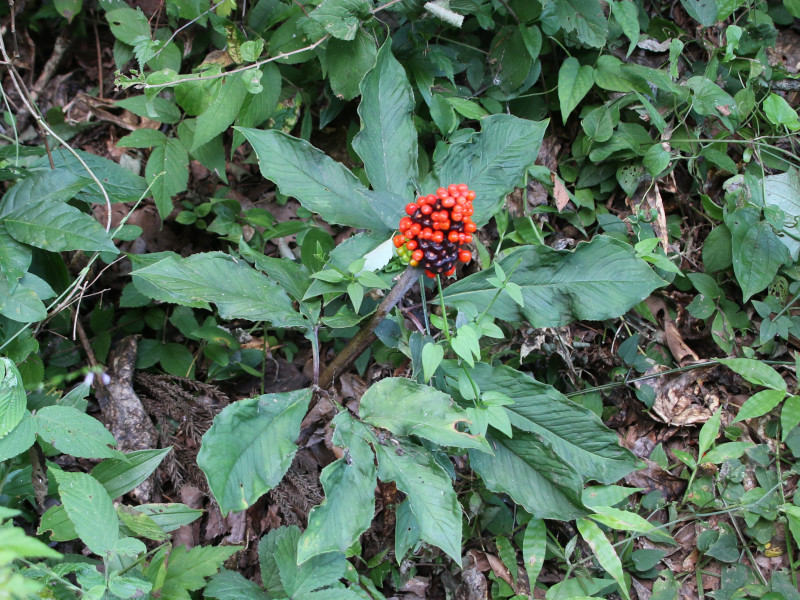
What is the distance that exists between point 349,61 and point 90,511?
5.89 ft

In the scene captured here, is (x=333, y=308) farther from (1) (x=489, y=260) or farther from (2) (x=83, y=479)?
(2) (x=83, y=479)

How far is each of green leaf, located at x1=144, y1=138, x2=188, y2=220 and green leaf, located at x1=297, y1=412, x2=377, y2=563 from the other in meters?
1.36

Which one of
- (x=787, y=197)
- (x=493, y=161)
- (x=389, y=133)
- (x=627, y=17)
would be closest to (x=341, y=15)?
(x=389, y=133)

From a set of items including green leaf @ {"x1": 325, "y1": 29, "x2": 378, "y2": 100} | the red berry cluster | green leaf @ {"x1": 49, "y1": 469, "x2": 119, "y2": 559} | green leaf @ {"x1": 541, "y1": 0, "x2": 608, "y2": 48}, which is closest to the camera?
green leaf @ {"x1": 49, "y1": 469, "x2": 119, "y2": 559}

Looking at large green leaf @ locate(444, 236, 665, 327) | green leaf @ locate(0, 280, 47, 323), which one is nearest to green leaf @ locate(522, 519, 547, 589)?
large green leaf @ locate(444, 236, 665, 327)

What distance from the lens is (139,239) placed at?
2.71m

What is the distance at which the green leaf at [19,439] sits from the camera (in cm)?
163

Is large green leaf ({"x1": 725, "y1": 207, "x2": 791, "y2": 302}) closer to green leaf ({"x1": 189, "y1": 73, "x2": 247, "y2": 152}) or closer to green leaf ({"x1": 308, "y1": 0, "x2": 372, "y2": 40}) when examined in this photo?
green leaf ({"x1": 308, "y1": 0, "x2": 372, "y2": 40})

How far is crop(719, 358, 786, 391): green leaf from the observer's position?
7.34 feet

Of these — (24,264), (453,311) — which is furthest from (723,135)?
(24,264)

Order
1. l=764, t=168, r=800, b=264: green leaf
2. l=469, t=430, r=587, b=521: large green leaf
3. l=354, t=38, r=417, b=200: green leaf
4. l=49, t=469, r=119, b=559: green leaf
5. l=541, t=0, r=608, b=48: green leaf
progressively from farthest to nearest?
l=764, t=168, r=800, b=264: green leaf → l=541, t=0, r=608, b=48: green leaf → l=354, t=38, r=417, b=200: green leaf → l=469, t=430, r=587, b=521: large green leaf → l=49, t=469, r=119, b=559: green leaf

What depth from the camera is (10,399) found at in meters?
1.68

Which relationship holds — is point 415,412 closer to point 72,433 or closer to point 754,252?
point 72,433

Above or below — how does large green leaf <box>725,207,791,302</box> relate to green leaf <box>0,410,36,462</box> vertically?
above
